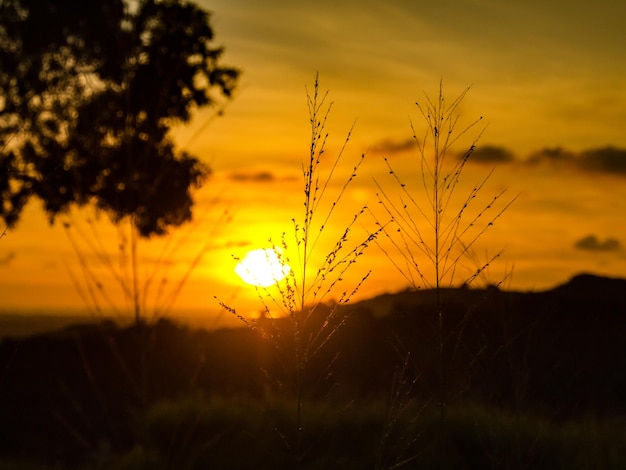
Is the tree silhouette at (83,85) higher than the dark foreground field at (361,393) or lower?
higher

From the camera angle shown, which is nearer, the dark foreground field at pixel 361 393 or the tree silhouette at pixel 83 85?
the dark foreground field at pixel 361 393

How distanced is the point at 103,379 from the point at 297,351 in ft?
34.2

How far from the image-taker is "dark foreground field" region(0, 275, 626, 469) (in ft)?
22.0

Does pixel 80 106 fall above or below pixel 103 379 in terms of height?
above

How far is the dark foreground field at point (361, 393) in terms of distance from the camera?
22.0 feet

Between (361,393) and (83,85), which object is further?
(83,85)

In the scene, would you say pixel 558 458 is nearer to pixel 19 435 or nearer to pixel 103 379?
pixel 19 435

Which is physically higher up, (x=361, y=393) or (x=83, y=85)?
(x=83, y=85)

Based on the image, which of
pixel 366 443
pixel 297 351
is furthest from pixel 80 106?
pixel 297 351

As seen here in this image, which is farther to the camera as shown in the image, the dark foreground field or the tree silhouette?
the tree silhouette

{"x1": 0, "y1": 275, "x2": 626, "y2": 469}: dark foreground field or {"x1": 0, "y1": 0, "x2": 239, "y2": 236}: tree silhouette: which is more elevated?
{"x1": 0, "y1": 0, "x2": 239, "y2": 236}: tree silhouette

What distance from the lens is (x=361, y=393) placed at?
10898 mm

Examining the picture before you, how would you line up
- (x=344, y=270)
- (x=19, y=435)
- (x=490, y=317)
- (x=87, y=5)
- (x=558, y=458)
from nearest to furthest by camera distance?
1. (x=344, y=270)
2. (x=558, y=458)
3. (x=19, y=435)
4. (x=490, y=317)
5. (x=87, y=5)

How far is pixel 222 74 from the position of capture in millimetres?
15430
